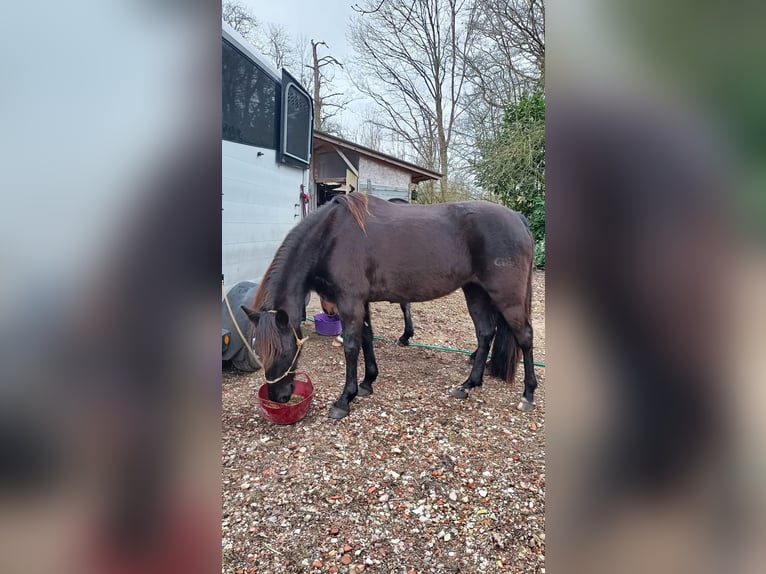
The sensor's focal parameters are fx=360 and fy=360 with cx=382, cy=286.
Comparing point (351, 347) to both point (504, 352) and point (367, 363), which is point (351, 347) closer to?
point (367, 363)

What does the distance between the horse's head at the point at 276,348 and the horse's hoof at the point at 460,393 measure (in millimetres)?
1302

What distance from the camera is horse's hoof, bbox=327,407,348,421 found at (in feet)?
8.49

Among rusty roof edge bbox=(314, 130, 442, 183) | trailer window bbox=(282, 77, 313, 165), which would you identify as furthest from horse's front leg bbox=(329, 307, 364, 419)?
rusty roof edge bbox=(314, 130, 442, 183)

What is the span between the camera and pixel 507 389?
311cm

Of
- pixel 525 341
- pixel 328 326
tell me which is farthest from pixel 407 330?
pixel 525 341

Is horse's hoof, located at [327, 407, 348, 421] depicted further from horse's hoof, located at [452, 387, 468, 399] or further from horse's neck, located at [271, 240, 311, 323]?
horse's hoof, located at [452, 387, 468, 399]

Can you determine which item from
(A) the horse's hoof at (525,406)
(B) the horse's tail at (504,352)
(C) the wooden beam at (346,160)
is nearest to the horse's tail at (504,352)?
(B) the horse's tail at (504,352)

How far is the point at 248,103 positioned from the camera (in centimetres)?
339

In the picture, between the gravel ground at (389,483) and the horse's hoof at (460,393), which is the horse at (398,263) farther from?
the gravel ground at (389,483)

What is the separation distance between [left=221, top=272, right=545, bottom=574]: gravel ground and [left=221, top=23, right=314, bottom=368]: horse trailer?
1199mm

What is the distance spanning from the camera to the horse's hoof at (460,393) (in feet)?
9.53

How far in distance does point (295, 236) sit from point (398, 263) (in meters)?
0.82
